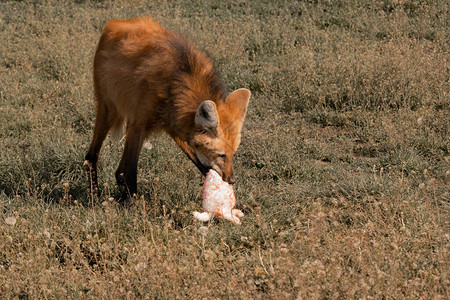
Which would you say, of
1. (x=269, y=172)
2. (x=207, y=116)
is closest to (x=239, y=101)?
(x=207, y=116)

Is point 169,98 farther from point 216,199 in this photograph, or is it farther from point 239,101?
point 216,199

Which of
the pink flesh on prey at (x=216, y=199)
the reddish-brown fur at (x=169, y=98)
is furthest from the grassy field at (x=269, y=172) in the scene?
the reddish-brown fur at (x=169, y=98)

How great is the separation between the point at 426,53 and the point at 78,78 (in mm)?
4777

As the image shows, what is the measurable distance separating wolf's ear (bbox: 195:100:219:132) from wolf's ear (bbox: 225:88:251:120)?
333 mm

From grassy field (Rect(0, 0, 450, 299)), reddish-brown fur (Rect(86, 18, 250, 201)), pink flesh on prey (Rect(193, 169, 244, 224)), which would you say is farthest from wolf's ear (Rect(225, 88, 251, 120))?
grassy field (Rect(0, 0, 450, 299))

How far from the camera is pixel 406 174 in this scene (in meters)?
4.63

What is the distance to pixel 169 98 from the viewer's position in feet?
12.6

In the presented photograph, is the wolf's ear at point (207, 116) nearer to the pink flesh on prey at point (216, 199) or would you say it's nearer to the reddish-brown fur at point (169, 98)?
the reddish-brown fur at point (169, 98)

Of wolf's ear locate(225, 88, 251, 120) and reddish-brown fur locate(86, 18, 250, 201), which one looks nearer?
reddish-brown fur locate(86, 18, 250, 201)

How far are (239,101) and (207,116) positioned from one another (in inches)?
19.1

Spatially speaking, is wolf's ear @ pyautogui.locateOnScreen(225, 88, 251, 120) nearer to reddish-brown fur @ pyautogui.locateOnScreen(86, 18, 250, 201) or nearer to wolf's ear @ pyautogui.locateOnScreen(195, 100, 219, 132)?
reddish-brown fur @ pyautogui.locateOnScreen(86, 18, 250, 201)

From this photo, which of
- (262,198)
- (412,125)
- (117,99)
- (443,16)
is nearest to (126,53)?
(117,99)

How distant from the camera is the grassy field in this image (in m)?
2.83

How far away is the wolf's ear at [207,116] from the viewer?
3.41 meters
